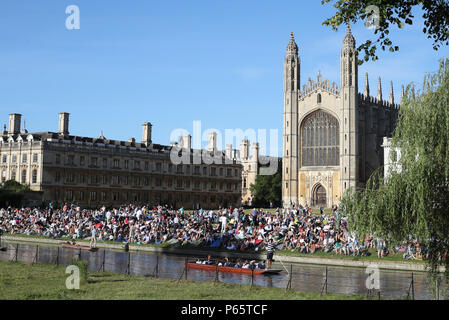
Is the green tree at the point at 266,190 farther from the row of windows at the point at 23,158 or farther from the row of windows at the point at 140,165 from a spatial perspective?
the row of windows at the point at 23,158

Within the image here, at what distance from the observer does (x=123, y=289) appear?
65.8 ft

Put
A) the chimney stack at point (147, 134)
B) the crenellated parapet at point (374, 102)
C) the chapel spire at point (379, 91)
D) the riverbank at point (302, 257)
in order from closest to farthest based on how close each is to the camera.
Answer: the riverbank at point (302, 257) < the crenellated parapet at point (374, 102) < the chimney stack at point (147, 134) < the chapel spire at point (379, 91)

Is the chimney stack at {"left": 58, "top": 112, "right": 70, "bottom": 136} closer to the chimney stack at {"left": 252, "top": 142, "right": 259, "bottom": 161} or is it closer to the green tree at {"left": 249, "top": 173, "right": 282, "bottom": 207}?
the green tree at {"left": 249, "top": 173, "right": 282, "bottom": 207}

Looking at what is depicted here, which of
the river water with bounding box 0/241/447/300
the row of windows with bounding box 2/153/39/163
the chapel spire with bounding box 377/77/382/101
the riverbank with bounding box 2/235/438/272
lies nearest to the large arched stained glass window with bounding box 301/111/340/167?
the chapel spire with bounding box 377/77/382/101

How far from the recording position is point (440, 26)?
658 inches

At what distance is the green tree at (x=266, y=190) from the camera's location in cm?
10544

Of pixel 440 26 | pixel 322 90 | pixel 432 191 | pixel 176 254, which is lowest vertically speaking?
pixel 176 254

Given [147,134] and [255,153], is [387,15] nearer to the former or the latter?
[147,134]

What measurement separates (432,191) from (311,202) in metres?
69.0

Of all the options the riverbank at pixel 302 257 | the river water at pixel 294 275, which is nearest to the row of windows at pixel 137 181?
the riverbank at pixel 302 257

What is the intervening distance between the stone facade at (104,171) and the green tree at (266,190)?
23.1 ft
